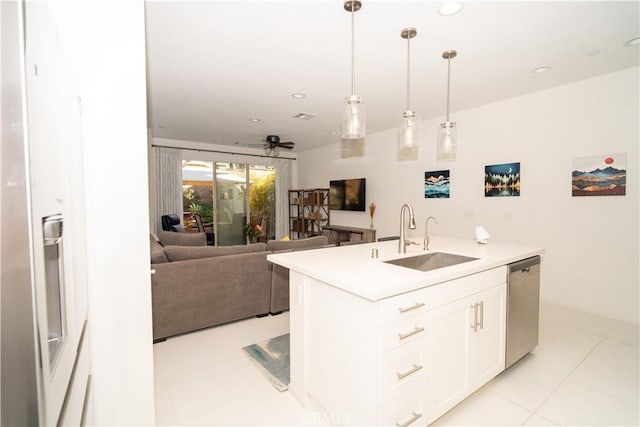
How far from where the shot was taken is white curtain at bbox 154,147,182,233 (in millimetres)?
5922

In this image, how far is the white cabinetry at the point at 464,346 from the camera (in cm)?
160

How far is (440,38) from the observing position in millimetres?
2312

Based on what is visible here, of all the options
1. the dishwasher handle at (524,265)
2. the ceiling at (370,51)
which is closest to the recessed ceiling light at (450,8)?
the ceiling at (370,51)

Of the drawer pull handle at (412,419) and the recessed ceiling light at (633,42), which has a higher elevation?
the recessed ceiling light at (633,42)

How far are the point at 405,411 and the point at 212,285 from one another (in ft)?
6.85

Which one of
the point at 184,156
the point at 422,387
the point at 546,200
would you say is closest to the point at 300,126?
the point at 184,156

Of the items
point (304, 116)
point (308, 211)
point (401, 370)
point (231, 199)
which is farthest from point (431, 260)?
point (231, 199)

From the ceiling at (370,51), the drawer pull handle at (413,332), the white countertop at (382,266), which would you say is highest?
the ceiling at (370,51)

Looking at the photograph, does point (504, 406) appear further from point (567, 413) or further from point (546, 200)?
point (546, 200)

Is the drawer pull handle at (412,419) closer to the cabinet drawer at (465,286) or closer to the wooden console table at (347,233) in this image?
the cabinet drawer at (465,286)

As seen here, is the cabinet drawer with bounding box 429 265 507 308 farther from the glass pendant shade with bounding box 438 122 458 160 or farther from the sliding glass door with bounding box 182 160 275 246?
the sliding glass door with bounding box 182 160 275 246

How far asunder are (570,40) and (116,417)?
4018 millimetres

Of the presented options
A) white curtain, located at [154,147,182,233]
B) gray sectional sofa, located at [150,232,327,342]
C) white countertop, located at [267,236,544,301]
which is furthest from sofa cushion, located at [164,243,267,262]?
white curtain, located at [154,147,182,233]

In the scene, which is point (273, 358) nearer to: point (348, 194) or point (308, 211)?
→ point (348, 194)
